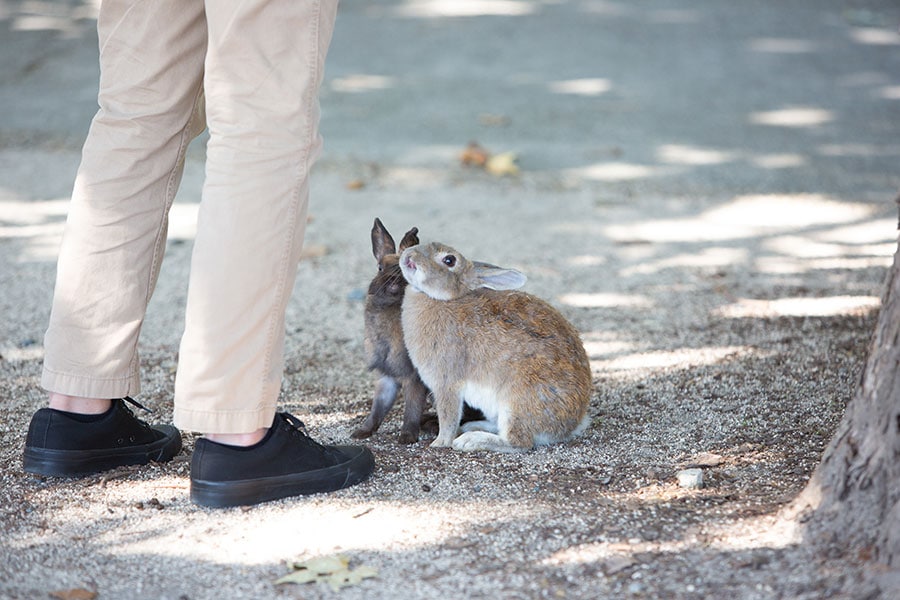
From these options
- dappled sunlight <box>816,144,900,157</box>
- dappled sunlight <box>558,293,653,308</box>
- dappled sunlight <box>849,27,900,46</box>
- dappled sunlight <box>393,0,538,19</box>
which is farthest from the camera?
dappled sunlight <box>393,0,538,19</box>

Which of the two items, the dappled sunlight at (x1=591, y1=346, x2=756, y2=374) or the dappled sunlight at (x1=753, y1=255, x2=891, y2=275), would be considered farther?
the dappled sunlight at (x1=753, y1=255, x2=891, y2=275)

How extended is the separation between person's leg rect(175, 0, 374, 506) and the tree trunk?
140 centimetres

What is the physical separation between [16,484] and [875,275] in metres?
4.27

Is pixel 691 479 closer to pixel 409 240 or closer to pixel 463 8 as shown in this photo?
pixel 409 240

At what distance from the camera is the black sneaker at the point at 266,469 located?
2934 mm

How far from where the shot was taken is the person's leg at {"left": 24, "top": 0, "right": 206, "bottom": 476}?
3025 millimetres

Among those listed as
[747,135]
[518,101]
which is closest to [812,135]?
[747,135]

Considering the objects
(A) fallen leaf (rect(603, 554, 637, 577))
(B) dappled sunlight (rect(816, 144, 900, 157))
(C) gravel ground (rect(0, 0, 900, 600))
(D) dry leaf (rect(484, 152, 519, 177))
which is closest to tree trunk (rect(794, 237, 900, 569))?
(C) gravel ground (rect(0, 0, 900, 600))

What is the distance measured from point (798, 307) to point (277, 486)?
10.1 feet

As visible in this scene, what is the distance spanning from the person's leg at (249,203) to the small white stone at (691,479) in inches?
46.3

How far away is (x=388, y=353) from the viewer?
3775 mm

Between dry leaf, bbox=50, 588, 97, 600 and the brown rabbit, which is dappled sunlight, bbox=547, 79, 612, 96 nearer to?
the brown rabbit

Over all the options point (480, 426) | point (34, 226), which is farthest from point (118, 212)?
point (34, 226)

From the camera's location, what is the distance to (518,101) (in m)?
8.48
